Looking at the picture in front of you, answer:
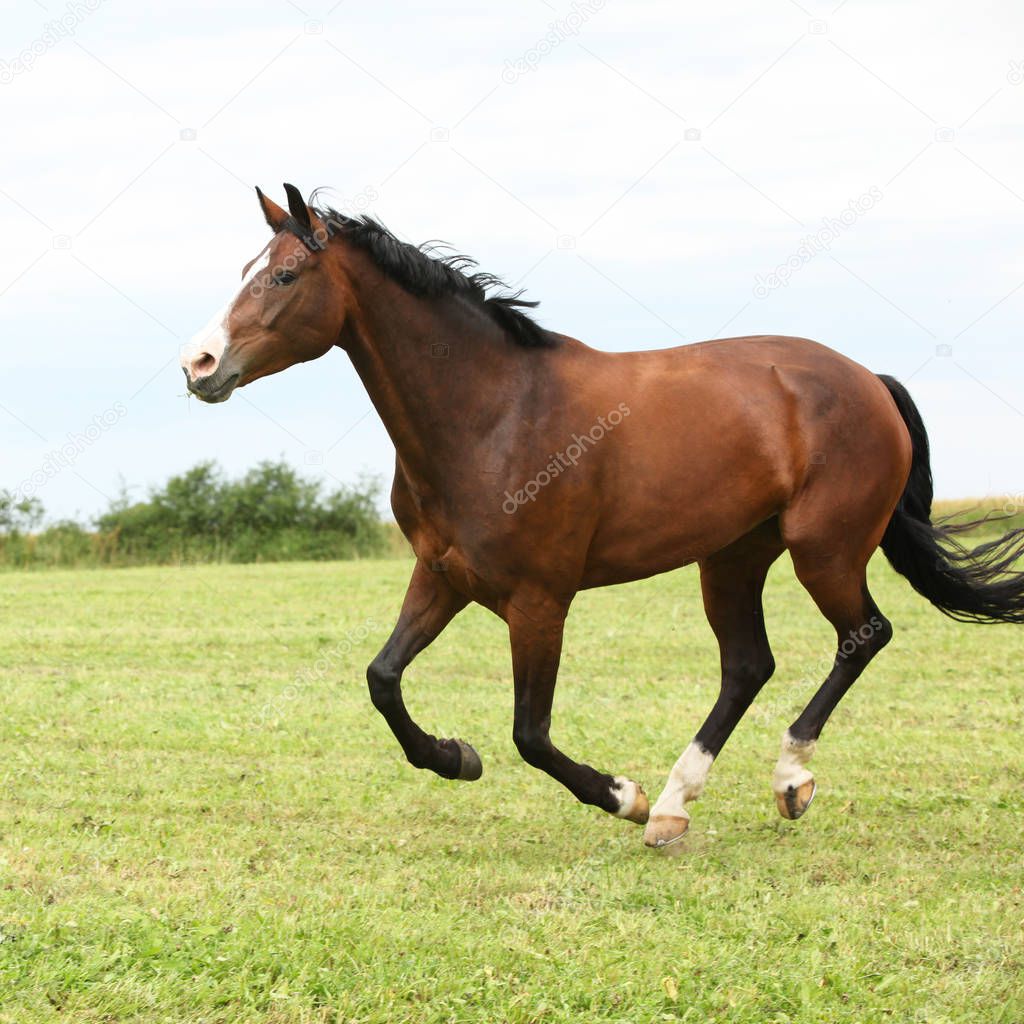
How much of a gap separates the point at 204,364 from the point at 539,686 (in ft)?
6.06

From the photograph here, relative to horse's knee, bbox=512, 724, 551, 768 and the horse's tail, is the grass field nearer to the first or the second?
horse's knee, bbox=512, 724, 551, 768

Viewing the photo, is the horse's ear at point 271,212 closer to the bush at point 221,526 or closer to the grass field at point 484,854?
the grass field at point 484,854

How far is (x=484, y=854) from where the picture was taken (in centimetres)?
591

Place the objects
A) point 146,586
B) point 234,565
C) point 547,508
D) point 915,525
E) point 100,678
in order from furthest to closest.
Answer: point 234,565 → point 146,586 → point 100,678 → point 915,525 → point 547,508

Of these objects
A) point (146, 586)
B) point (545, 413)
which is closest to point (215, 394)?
point (545, 413)

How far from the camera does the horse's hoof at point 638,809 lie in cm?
595

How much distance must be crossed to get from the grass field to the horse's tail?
3.42 feet

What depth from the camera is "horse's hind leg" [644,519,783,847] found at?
6348 millimetres

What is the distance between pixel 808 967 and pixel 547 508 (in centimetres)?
202

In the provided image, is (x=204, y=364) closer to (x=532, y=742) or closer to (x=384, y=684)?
(x=384, y=684)

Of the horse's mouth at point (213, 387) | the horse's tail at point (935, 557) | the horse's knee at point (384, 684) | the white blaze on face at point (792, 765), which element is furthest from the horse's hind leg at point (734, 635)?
the horse's mouth at point (213, 387)

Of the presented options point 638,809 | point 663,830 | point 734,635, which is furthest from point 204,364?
point 734,635

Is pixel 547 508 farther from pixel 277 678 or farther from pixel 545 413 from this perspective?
pixel 277 678

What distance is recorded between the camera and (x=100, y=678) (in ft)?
36.0
